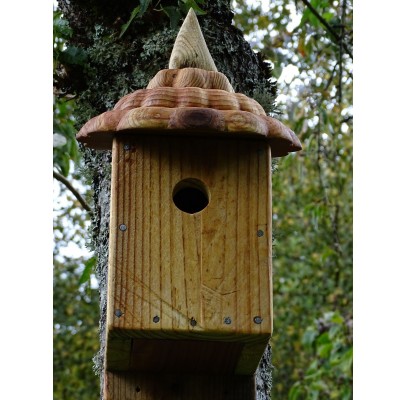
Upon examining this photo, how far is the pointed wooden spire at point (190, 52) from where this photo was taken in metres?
1.97

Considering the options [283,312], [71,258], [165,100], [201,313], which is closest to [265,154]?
[165,100]

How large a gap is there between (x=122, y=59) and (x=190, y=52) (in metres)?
0.41

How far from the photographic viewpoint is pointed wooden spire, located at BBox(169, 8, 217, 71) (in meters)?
1.97

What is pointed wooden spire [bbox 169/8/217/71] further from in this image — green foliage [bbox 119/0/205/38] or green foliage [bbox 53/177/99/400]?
green foliage [bbox 53/177/99/400]

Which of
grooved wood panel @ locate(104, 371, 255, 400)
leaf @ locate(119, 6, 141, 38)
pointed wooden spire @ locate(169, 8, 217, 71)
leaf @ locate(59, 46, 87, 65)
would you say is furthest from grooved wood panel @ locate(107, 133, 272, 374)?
leaf @ locate(59, 46, 87, 65)

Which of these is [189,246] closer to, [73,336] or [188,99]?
[188,99]

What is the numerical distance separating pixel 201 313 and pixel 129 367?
30cm

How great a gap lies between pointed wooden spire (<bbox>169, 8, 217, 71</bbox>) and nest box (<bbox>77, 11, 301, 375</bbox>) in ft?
0.46

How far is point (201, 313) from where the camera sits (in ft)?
5.53

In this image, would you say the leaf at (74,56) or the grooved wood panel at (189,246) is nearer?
the grooved wood panel at (189,246)

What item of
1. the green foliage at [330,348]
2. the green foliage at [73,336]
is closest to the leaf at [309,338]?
the green foliage at [330,348]

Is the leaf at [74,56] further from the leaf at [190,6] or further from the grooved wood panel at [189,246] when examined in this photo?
the grooved wood panel at [189,246]

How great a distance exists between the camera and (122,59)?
7.69 ft

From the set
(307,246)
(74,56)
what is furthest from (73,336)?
(74,56)
